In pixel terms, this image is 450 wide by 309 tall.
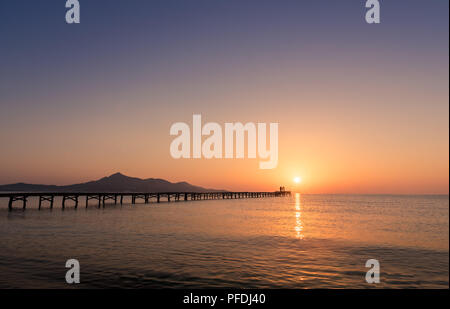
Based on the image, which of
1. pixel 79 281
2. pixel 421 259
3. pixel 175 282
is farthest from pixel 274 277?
pixel 421 259

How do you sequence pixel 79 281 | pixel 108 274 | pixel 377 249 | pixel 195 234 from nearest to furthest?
pixel 79 281
pixel 108 274
pixel 377 249
pixel 195 234

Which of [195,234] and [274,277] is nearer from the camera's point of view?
[274,277]

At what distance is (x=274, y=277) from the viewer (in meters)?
14.9

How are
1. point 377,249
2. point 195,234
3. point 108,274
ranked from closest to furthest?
point 108,274, point 377,249, point 195,234
